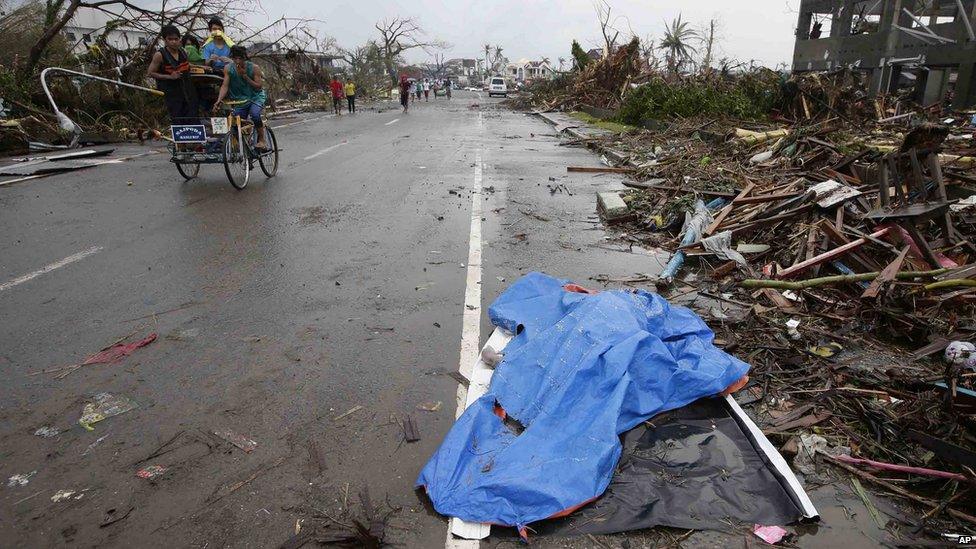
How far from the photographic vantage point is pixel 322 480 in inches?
110

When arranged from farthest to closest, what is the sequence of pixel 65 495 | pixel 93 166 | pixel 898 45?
1. pixel 898 45
2. pixel 93 166
3. pixel 65 495

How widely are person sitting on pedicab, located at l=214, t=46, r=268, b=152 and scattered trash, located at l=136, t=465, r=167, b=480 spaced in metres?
7.81

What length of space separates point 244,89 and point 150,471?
8239 mm

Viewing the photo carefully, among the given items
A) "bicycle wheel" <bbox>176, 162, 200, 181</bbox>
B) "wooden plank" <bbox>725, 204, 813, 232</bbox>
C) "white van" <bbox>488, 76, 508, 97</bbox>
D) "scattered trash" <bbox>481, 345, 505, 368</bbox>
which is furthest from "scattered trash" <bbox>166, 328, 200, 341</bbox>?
"white van" <bbox>488, 76, 508, 97</bbox>

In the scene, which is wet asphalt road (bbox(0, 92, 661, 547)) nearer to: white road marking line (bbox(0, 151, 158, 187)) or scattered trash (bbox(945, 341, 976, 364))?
white road marking line (bbox(0, 151, 158, 187))

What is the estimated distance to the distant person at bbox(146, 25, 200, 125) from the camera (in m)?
9.09

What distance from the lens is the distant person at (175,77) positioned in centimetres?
909

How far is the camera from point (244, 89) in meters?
9.52

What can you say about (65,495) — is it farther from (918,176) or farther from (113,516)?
(918,176)

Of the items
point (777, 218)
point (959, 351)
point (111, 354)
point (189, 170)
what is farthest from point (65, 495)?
point (189, 170)

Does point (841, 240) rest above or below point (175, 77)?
below

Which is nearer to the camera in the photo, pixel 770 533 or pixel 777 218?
pixel 770 533

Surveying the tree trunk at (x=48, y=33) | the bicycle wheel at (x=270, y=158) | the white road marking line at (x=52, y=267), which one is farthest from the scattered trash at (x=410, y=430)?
the tree trunk at (x=48, y=33)

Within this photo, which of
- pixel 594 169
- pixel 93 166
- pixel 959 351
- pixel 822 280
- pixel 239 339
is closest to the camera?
pixel 959 351
